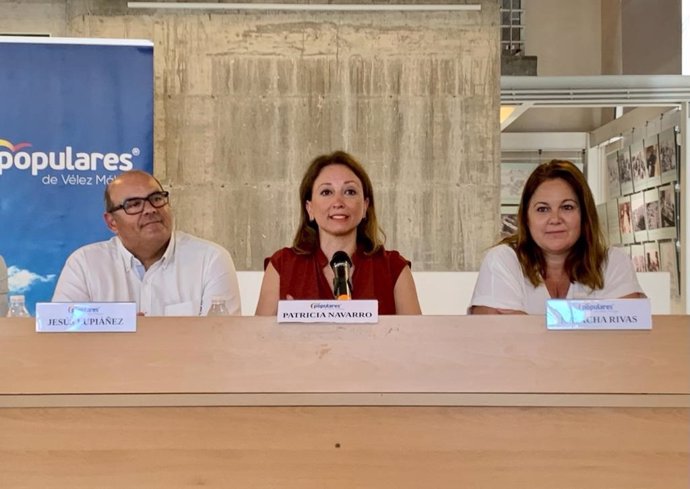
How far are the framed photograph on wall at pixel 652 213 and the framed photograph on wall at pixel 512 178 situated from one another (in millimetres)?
1472

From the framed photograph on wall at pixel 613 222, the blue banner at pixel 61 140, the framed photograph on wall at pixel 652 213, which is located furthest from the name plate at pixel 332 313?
the framed photograph on wall at pixel 613 222

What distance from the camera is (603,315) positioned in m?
1.65

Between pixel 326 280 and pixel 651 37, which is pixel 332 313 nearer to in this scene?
pixel 326 280

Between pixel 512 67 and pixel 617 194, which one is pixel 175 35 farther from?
pixel 617 194

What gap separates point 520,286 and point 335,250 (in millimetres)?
619

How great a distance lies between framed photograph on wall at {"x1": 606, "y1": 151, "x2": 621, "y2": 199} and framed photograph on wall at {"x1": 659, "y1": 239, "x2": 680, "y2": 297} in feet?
3.58

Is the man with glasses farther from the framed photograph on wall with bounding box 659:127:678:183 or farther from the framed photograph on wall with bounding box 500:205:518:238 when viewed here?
the framed photograph on wall with bounding box 500:205:518:238

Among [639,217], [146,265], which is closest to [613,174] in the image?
[639,217]

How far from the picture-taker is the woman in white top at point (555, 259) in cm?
237

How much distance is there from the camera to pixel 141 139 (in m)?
4.47

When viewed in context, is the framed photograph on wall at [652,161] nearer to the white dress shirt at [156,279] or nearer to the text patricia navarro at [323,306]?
the white dress shirt at [156,279]

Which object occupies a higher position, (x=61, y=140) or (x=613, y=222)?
(x=61, y=140)
